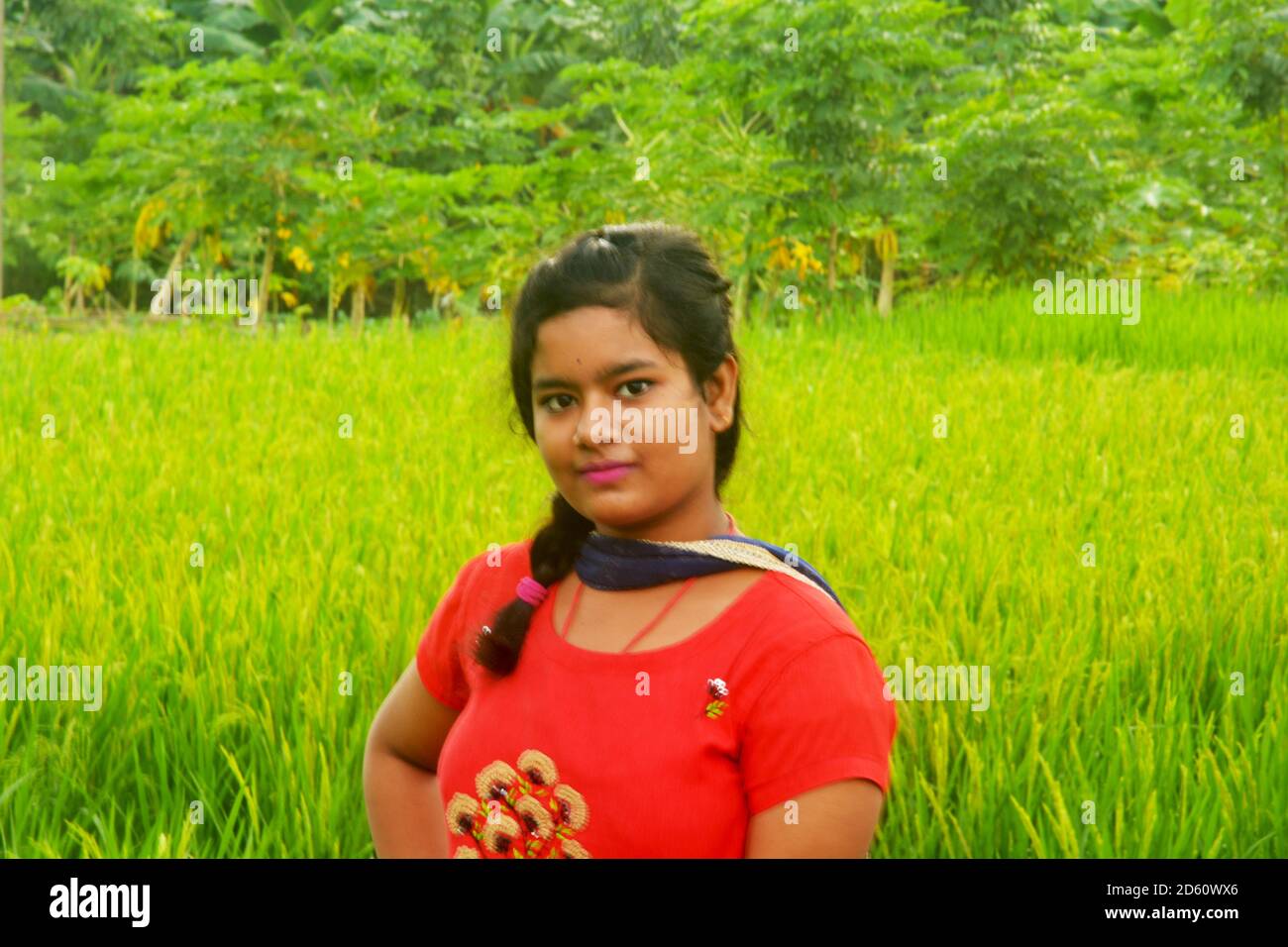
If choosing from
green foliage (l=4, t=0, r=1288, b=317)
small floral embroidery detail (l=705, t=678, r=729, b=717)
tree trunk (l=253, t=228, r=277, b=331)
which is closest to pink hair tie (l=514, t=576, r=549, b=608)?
small floral embroidery detail (l=705, t=678, r=729, b=717)

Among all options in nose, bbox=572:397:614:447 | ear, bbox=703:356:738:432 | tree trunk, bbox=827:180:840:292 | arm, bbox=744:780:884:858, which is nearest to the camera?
Result: arm, bbox=744:780:884:858

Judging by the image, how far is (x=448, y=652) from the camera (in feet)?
4.80

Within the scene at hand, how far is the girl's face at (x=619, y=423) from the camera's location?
129 centimetres

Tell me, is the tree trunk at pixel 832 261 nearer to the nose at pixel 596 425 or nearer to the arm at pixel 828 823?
the nose at pixel 596 425

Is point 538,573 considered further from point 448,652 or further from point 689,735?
point 689,735

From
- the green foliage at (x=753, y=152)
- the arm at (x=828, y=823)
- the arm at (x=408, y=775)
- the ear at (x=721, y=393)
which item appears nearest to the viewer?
the arm at (x=828, y=823)

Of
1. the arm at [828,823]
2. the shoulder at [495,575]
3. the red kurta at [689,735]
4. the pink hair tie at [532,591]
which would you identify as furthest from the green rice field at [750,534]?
the arm at [828,823]

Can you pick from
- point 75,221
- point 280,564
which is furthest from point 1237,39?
point 75,221

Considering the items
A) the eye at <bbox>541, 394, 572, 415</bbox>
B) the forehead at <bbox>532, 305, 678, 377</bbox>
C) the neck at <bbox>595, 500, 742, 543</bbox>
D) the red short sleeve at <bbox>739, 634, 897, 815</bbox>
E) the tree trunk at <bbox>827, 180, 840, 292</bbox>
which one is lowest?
the red short sleeve at <bbox>739, 634, 897, 815</bbox>

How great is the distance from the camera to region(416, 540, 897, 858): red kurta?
117 centimetres

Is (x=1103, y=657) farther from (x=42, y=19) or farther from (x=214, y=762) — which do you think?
(x=42, y=19)

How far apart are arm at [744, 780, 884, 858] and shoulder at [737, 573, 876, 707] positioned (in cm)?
10

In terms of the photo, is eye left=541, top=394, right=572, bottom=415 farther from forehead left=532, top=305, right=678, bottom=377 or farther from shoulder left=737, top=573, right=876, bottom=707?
shoulder left=737, top=573, right=876, bottom=707

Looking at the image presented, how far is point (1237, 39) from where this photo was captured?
25.9 ft
